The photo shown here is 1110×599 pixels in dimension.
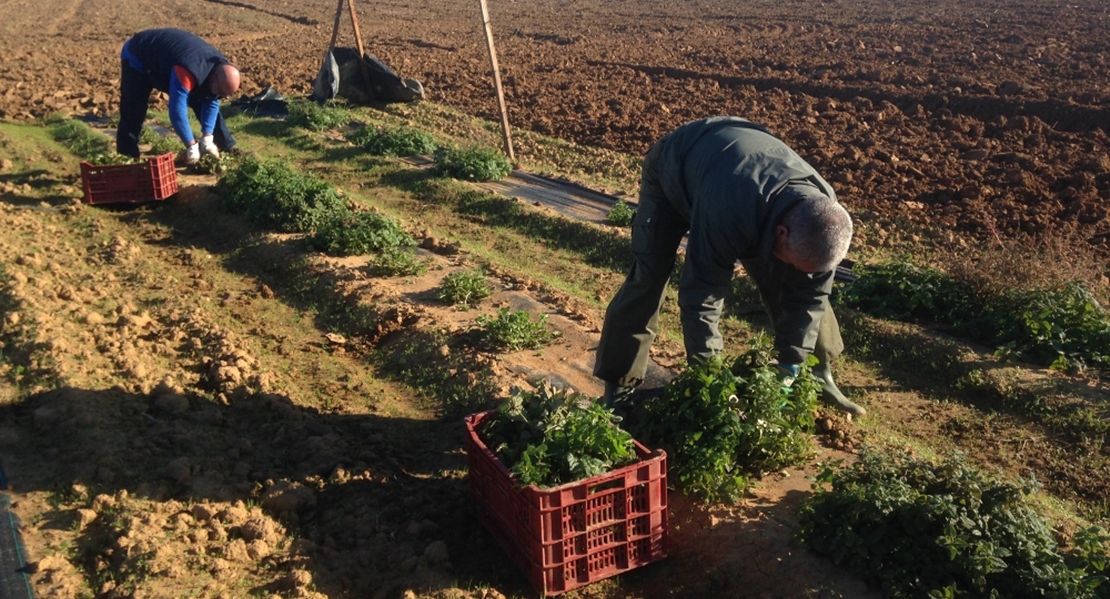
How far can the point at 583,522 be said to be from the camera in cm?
429

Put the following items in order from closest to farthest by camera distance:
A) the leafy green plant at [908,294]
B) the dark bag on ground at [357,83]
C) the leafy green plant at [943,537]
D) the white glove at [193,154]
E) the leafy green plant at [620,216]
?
the leafy green plant at [943,537] < the leafy green plant at [908,294] < the leafy green plant at [620,216] < the white glove at [193,154] < the dark bag on ground at [357,83]

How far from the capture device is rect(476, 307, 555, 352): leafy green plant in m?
6.74

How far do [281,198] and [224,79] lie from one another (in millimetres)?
2009

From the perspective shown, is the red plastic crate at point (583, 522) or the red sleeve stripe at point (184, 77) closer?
the red plastic crate at point (583, 522)

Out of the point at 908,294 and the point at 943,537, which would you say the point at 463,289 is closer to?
the point at 908,294

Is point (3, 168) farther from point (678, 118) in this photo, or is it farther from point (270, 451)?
point (678, 118)

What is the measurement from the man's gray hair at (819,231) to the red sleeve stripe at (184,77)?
8.24 metres

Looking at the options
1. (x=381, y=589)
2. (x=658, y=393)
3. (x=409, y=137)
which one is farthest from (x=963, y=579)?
(x=409, y=137)

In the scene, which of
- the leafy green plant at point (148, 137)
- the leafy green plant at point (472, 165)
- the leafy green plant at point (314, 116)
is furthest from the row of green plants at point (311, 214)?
the leafy green plant at point (314, 116)

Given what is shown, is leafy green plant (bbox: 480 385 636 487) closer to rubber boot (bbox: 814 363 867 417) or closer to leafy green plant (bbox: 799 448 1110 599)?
leafy green plant (bbox: 799 448 1110 599)

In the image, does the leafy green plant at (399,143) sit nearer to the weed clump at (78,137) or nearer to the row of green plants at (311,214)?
the row of green plants at (311,214)

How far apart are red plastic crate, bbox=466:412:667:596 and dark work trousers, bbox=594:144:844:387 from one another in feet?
2.57

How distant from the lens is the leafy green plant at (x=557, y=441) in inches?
168

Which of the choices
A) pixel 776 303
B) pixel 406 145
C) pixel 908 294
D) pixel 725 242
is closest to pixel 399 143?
pixel 406 145
